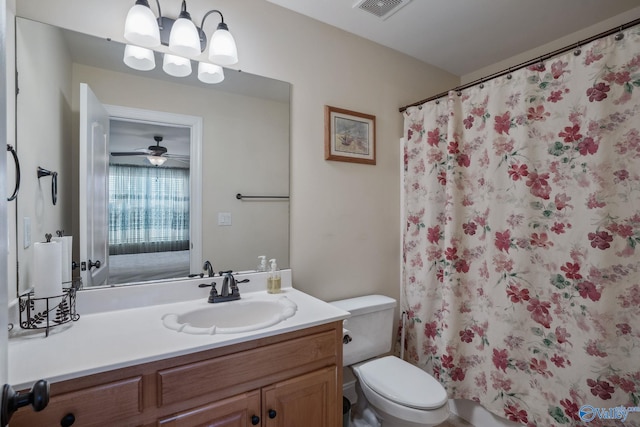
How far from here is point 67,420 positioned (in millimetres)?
843

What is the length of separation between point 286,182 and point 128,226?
0.82 m

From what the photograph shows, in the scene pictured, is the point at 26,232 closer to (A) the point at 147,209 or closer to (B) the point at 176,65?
(A) the point at 147,209

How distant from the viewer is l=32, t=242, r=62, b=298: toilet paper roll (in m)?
1.09

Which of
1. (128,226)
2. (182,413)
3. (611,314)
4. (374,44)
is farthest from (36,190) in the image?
(611,314)

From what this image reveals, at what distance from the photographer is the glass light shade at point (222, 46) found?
4.91 ft

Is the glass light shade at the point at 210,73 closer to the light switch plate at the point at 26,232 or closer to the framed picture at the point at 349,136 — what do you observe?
the framed picture at the point at 349,136

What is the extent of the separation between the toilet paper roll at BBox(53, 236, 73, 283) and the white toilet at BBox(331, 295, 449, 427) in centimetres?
123

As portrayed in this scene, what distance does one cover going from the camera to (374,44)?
2146 millimetres

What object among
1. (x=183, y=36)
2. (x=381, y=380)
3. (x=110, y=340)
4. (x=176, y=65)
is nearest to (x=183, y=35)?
(x=183, y=36)

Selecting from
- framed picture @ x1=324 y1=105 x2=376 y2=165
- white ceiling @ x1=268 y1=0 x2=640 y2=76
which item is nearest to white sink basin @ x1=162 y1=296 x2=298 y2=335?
framed picture @ x1=324 y1=105 x2=376 y2=165

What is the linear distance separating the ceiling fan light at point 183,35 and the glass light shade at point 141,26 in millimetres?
66

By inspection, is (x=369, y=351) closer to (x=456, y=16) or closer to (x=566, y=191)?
(x=566, y=191)

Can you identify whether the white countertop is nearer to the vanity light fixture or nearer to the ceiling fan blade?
the ceiling fan blade

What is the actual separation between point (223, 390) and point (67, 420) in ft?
1.38
